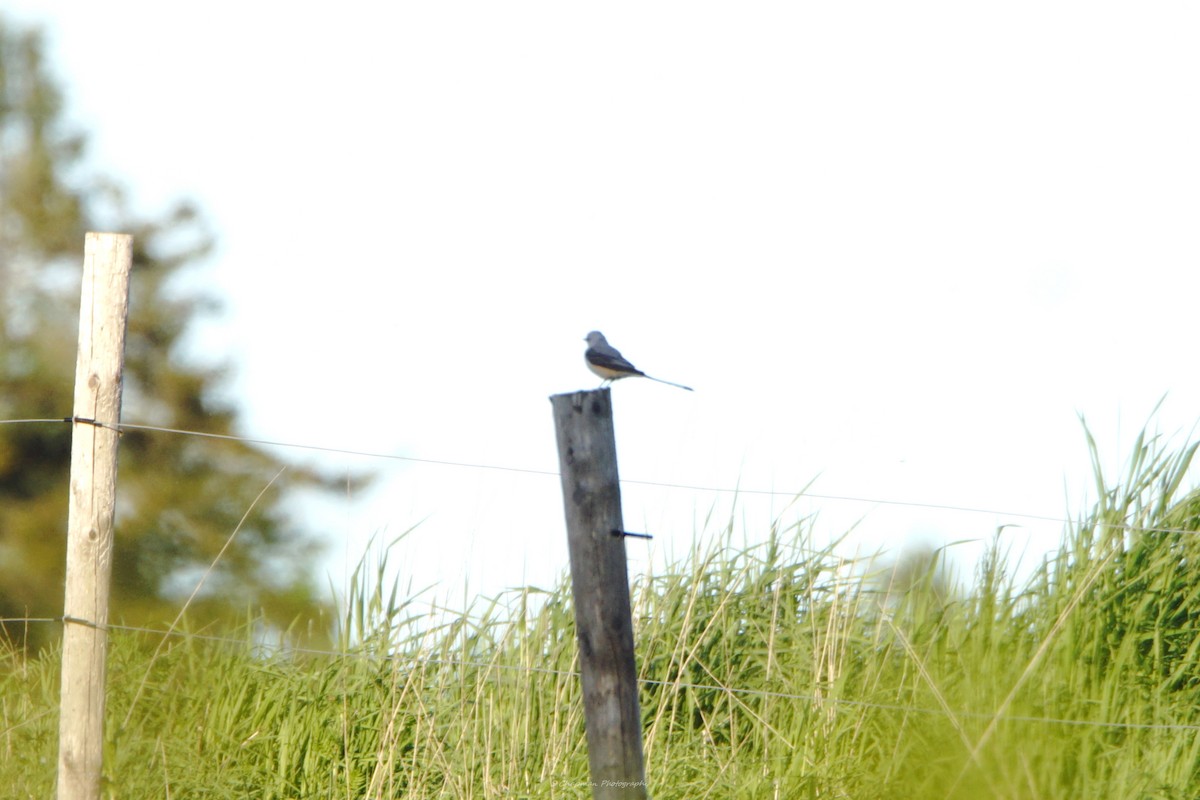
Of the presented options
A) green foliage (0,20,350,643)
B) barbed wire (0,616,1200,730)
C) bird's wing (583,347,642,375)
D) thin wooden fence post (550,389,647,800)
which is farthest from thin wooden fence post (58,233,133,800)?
green foliage (0,20,350,643)

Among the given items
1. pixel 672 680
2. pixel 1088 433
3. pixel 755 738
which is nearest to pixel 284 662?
pixel 672 680

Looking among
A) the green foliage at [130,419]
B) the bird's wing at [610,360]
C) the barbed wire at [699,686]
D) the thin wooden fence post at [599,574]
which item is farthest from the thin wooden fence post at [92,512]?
the green foliage at [130,419]

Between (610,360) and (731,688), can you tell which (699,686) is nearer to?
(731,688)

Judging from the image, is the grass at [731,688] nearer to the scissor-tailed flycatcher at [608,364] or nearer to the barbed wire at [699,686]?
the barbed wire at [699,686]

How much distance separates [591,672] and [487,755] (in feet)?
5.34

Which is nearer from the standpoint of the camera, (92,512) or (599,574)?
(599,574)

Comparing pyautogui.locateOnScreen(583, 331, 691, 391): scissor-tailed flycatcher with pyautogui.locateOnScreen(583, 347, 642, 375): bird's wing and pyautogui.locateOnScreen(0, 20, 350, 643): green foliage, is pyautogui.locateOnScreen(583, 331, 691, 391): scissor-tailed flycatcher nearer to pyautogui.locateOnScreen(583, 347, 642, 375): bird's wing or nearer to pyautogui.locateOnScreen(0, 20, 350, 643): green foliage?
pyautogui.locateOnScreen(583, 347, 642, 375): bird's wing

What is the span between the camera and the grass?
4.43 metres

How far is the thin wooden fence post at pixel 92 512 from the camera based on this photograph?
365 cm

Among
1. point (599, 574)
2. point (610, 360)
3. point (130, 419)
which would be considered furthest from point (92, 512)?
point (130, 419)

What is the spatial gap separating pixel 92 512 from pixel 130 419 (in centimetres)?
1087

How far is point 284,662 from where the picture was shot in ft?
17.5

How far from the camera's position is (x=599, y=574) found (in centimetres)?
309

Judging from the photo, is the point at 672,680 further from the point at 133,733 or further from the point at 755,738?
the point at 133,733
